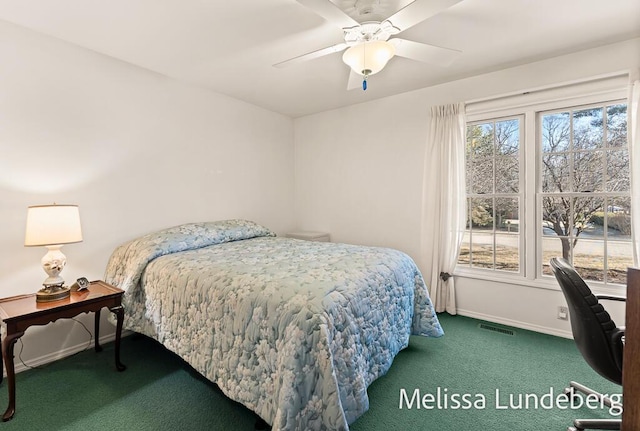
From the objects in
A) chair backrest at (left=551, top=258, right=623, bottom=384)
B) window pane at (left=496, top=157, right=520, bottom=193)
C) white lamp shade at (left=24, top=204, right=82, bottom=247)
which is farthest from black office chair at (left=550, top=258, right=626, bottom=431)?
white lamp shade at (left=24, top=204, right=82, bottom=247)

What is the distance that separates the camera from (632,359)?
0.74 metres

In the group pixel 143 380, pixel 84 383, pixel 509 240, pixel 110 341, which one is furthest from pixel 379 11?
pixel 110 341

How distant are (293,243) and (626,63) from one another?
3.15 meters

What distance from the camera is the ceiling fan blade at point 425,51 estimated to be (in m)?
1.98

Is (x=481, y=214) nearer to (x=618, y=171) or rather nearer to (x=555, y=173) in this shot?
(x=555, y=173)

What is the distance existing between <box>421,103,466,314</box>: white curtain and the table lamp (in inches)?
124

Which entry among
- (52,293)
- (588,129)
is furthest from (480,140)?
(52,293)

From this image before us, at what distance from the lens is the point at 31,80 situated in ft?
7.23

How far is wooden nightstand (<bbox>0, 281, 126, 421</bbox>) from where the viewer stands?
1.72 metres

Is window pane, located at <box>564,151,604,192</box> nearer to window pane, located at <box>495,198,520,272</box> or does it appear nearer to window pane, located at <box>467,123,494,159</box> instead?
window pane, located at <box>495,198,520,272</box>

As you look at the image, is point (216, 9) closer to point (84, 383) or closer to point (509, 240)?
point (84, 383)

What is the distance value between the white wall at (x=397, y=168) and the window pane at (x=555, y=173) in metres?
0.67

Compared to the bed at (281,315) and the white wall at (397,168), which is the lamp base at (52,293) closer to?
the bed at (281,315)

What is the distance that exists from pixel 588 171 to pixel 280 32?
2903 mm
